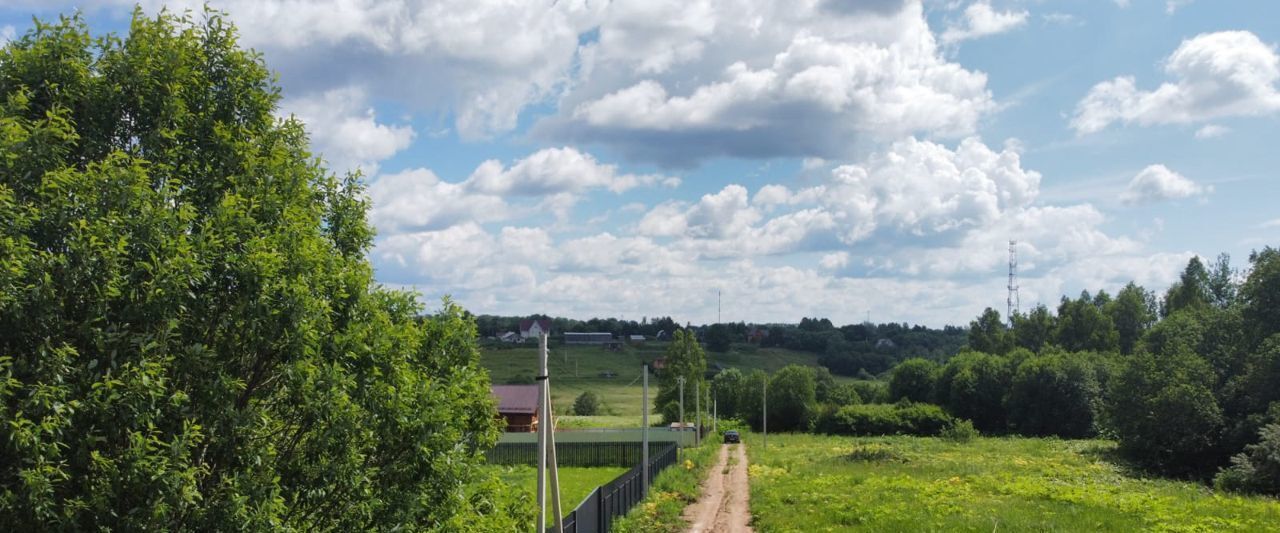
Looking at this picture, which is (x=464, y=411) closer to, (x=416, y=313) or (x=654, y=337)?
(x=416, y=313)

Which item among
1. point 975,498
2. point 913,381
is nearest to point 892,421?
point 913,381

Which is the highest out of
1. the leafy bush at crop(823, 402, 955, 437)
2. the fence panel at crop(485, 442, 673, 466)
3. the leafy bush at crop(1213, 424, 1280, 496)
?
the leafy bush at crop(1213, 424, 1280, 496)

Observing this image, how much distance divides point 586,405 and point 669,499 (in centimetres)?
6452

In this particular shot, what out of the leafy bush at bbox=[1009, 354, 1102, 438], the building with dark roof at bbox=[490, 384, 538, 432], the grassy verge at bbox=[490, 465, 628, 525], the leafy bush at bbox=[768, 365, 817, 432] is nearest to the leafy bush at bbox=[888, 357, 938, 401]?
the leafy bush at bbox=[1009, 354, 1102, 438]

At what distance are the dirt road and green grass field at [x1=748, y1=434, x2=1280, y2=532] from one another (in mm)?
548

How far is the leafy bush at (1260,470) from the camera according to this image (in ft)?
112

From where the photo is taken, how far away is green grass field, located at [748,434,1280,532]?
2166 cm

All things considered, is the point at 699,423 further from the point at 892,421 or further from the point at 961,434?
the point at 892,421

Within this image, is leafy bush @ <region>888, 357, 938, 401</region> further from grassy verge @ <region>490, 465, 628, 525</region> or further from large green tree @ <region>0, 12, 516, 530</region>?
large green tree @ <region>0, 12, 516, 530</region>

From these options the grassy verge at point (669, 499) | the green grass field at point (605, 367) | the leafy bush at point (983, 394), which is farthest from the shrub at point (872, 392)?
the grassy verge at point (669, 499)

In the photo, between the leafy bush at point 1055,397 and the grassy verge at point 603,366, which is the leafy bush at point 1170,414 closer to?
the leafy bush at point 1055,397

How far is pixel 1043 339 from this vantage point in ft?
336

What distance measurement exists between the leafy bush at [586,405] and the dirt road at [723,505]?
4858 centimetres

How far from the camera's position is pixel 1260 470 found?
115ft
